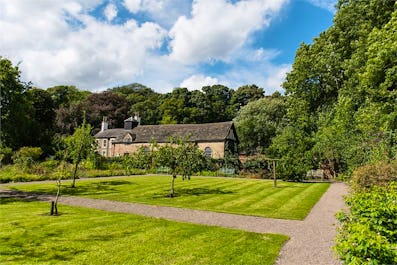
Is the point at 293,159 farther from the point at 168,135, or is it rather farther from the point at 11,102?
the point at 11,102

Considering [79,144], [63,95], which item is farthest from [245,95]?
[79,144]

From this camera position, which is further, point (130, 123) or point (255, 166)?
point (130, 123)

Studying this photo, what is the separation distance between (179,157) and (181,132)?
28.8 meters

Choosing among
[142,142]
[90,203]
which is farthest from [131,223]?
[142,142]

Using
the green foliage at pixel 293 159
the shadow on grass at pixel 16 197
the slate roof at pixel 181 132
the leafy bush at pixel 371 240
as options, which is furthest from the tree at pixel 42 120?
the leafy bush at pixel 371 240

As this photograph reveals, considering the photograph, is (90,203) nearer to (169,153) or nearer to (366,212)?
(169,153)

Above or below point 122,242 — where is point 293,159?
above

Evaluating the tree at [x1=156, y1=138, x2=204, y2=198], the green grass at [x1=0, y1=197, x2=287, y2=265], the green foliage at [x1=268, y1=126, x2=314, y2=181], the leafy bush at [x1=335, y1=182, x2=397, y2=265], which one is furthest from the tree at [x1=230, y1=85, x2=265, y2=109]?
the leafy bush at [x1=335, y1=182, x2=397, y2=265]

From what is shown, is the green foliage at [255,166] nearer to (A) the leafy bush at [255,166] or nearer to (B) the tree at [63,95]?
(A) the leafy bush at [255,166]

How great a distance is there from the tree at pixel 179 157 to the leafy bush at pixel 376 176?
332 inches

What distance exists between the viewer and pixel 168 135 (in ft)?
141

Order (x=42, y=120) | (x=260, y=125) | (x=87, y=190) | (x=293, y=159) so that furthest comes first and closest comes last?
(x=42, y=120)
(x=260, y=125)
(x=293, y=159)
(x=87, y=190)

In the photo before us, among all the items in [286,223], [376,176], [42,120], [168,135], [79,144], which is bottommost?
[286,223]

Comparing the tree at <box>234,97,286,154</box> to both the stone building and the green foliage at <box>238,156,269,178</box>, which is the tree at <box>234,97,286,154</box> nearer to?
the stone building
